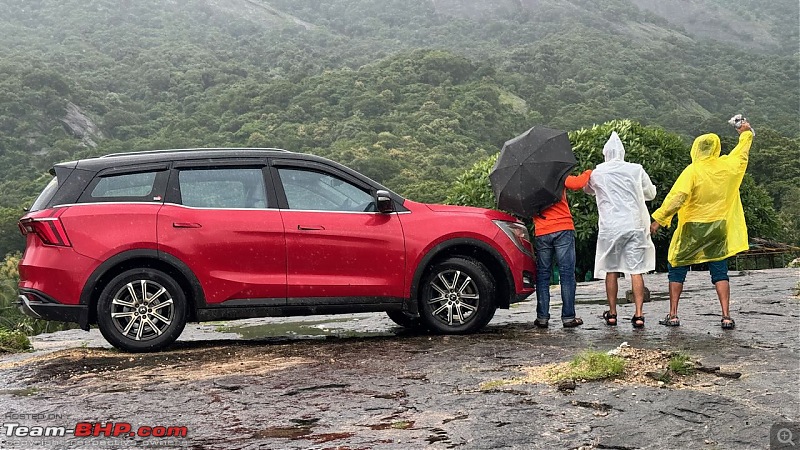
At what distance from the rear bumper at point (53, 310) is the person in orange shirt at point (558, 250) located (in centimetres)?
420

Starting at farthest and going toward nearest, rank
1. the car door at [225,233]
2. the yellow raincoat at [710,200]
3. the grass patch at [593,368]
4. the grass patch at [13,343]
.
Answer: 1. the grass patch at [13,343]
2. the yellow raincoat at [710,200]
3. the car door at [225,233]
4. the grass patch at [593,368]

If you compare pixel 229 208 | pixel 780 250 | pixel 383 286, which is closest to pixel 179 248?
pixel 229 208

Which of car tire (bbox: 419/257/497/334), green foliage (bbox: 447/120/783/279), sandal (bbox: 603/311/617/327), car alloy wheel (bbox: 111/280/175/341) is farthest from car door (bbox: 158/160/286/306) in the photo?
green foliage (bbox: 447/120/783/279)

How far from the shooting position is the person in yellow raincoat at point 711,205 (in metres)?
9.18

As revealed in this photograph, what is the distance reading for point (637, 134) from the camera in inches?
990

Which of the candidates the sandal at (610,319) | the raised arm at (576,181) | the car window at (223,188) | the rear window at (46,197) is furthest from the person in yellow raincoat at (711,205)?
the rear window at (46,197)

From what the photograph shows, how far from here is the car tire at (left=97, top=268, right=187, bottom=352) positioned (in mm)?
8375

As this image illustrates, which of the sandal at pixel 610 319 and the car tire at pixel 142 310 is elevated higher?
the car tire at pixel 142 310

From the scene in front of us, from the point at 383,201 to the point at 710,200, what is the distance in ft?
9.82

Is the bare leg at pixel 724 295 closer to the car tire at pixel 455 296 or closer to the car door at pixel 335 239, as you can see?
the car tire at pixel 455 296

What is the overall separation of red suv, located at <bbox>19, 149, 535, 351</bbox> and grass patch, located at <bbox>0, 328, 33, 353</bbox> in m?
1.84

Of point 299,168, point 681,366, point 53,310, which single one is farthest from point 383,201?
point 681,366

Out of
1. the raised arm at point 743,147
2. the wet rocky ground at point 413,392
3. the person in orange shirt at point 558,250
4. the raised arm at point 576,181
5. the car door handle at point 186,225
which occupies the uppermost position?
the raised arm at point 743,147

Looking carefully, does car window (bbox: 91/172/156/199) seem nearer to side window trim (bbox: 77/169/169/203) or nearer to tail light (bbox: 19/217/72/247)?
side window trim (bbox: 77/169/169/203)
